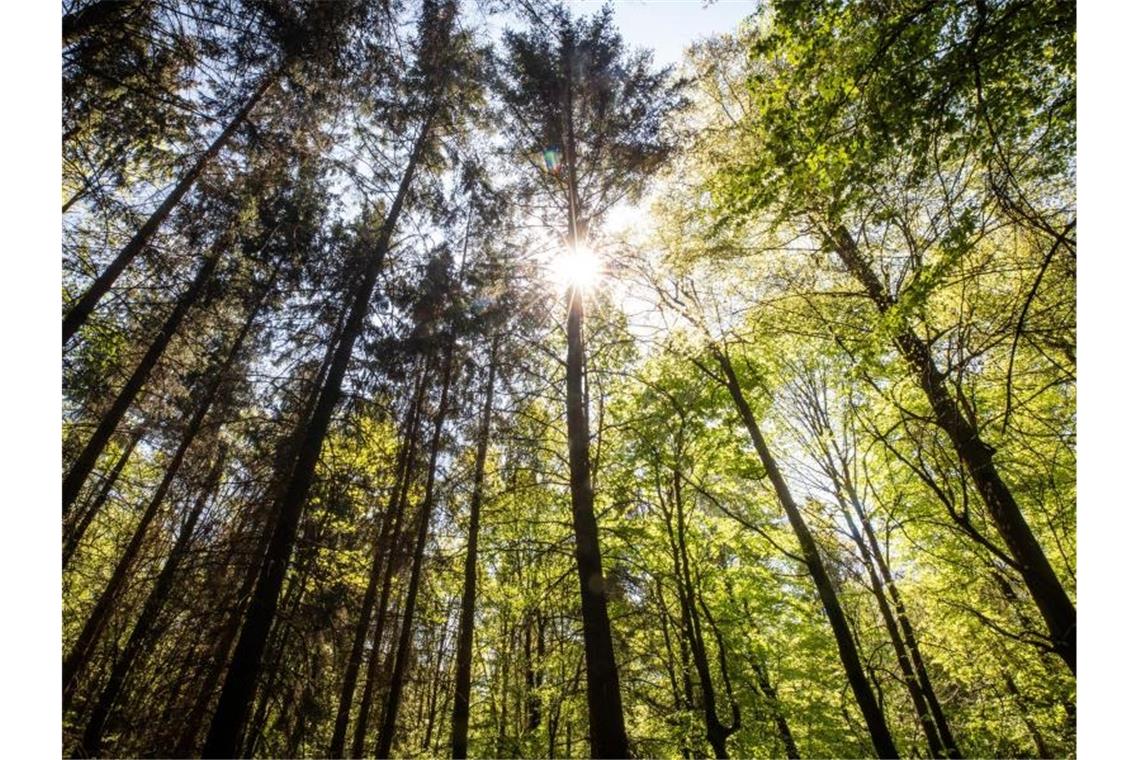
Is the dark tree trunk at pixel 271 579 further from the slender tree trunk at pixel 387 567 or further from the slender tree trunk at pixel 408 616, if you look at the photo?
the slender tree trunk at pixel 387 567

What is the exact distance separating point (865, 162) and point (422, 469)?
785 centimetres

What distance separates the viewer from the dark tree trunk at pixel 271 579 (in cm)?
450

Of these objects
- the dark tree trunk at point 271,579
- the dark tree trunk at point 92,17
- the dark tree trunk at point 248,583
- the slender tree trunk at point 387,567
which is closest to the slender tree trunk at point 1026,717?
the slender tree trunk at point 387,567

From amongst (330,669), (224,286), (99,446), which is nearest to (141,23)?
(224,286)

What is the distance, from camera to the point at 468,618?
862cm

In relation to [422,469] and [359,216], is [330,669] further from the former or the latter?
[359,216]

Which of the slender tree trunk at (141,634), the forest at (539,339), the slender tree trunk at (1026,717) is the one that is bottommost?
the slender tree trunk at (1026,717)

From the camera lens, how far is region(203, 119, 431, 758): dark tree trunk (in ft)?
14.8

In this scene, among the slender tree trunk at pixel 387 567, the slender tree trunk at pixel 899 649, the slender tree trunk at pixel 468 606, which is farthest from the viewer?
the slender tree trunk at pixel 899 649

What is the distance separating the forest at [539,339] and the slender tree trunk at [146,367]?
0.24 feet

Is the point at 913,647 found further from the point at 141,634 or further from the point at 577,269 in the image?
the point at 141,634

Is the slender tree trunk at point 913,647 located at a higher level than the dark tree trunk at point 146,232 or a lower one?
lower

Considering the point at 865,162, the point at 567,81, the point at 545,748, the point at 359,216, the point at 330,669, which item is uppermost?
the point at 567,81

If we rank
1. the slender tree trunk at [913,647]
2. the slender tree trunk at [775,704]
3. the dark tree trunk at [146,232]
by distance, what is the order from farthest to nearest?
1. the slender tree trunk at [775,704]
2. the slender tree trunk at [913,647]
3. the dark tree trunk at [146,232]
